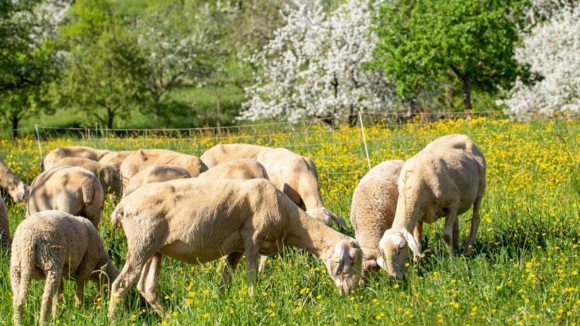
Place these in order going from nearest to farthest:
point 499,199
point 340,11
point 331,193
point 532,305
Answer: point 532,305 < point 499,199 < point 331,193 < point 340,11

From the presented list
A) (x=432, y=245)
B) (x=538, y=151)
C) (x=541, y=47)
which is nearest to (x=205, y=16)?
(x=541, y=47)

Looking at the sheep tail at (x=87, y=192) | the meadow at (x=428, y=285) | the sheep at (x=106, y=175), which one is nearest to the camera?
the meadow at (x=428, y=285)

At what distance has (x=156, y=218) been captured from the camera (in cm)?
737

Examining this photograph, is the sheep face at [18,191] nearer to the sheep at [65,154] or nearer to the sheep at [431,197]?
the sheep at [65,154]

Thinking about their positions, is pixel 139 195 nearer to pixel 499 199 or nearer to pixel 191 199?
pixel 191 199

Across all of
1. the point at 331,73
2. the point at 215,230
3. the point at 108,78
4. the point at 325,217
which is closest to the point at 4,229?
the point at 215,230

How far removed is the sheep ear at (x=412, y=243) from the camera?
7.67 m

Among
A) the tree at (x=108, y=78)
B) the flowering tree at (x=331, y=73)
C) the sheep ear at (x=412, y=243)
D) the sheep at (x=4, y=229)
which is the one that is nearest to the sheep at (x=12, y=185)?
the sheep at (x=4, y=229)

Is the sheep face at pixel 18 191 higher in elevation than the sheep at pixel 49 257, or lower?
lower

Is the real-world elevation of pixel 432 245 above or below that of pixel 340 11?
below

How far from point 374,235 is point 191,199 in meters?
2.30

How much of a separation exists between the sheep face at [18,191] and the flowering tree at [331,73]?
16.0 meters

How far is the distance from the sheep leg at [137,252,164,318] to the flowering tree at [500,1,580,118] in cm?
1876

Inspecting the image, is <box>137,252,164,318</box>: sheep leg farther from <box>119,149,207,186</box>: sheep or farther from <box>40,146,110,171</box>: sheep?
<box>40,146,110,171</box>: sheep
